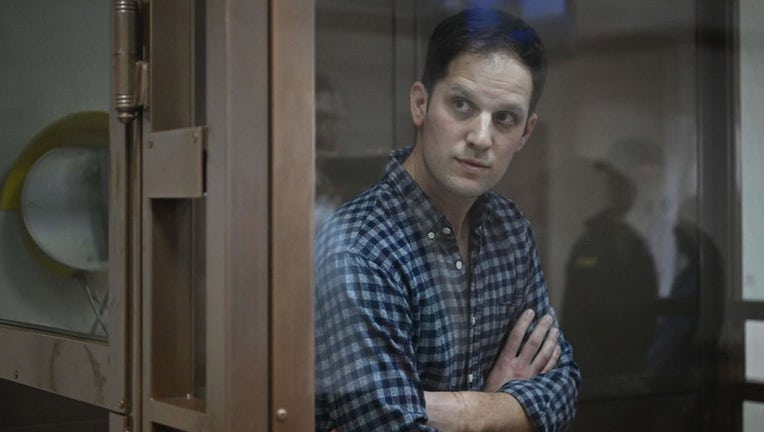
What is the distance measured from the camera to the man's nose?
4.02 feet

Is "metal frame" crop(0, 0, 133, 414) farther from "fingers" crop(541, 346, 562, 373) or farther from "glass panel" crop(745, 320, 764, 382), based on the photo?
"glass panel" crop(745, 320, 764, 382)

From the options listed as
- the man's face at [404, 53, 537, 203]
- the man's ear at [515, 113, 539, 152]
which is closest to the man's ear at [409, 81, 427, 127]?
the man's face at [404, 53, 537, 203]

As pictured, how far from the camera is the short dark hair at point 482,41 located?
4.07 ft

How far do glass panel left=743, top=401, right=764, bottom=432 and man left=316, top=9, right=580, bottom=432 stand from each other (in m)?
0.24

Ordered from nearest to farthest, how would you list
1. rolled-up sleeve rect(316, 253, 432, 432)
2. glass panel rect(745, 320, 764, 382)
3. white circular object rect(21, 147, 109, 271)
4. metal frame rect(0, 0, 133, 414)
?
rolled-up sleeve rect(316, 253, 432, 432) → glass panel rect(745, 320, 764, 382) → metal frame rect(0, 0, 133, 414) → white circular object rect(21, 147, 109, 271)

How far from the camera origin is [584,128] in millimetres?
1315

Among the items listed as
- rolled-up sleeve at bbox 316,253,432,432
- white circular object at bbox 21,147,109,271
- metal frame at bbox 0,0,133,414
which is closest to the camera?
rolled-up sleeve at bbox 316,253,432,432

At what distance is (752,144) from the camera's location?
1.36 metres

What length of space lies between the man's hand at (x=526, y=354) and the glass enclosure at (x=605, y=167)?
0.03 m

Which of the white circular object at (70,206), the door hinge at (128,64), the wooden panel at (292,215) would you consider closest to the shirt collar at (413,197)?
the wooden panel at (292,215)

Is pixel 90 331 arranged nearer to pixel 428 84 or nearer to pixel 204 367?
pixel 204 367

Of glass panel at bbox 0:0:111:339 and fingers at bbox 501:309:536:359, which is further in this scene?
glass panel at bbox 0:0:111:339

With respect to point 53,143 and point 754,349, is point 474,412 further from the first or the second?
point 53,143

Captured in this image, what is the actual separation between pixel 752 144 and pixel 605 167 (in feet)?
0.67
